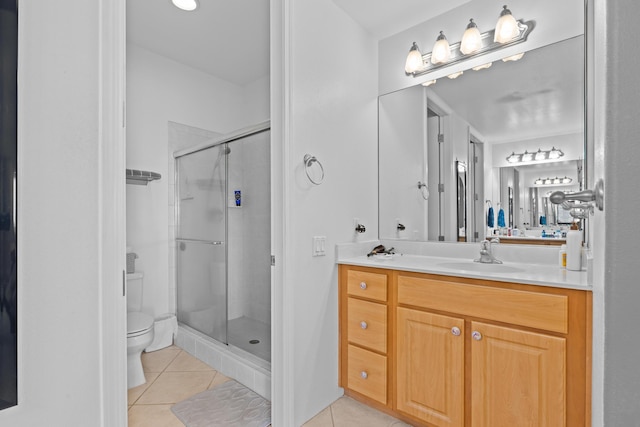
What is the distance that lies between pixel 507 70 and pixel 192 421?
2.72 metres

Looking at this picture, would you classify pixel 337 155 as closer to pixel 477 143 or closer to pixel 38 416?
pixel 477 143

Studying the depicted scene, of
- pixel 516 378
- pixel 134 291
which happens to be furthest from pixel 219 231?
pixel 516 378

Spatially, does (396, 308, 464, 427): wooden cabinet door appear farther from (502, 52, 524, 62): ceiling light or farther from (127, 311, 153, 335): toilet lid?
(127, 311, 153, 335): toilet lid

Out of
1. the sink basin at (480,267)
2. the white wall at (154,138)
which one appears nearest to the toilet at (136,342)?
the white wall at (154,138)

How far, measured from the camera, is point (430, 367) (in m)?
1.64

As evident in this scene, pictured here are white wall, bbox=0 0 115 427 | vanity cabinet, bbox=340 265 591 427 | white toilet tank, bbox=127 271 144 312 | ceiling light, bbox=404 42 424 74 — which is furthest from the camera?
white toilet tank, bbox=127 271 144 312

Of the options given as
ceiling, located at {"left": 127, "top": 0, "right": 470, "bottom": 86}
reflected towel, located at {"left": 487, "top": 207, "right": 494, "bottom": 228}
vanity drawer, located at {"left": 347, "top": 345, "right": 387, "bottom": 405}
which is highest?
ceiling, located at {"left": 127, "top": 0, "right": 470, "bottom": 86}

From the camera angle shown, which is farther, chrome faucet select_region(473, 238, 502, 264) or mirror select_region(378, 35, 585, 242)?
chrome faucet select_region(473, 238, 502, 264)

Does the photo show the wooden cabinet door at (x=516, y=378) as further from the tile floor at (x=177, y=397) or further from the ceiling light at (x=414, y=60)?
the ceiling light at (x=414, y=60)

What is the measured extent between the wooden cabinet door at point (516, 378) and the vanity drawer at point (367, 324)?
48cm

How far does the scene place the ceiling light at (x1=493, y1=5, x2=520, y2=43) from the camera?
185 cm

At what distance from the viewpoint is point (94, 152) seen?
93 cm

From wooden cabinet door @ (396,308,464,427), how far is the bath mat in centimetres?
80

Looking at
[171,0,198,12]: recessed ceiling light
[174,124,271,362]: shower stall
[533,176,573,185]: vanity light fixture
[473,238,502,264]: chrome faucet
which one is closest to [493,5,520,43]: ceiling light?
[533,176,573,185]: vanity light fixture
